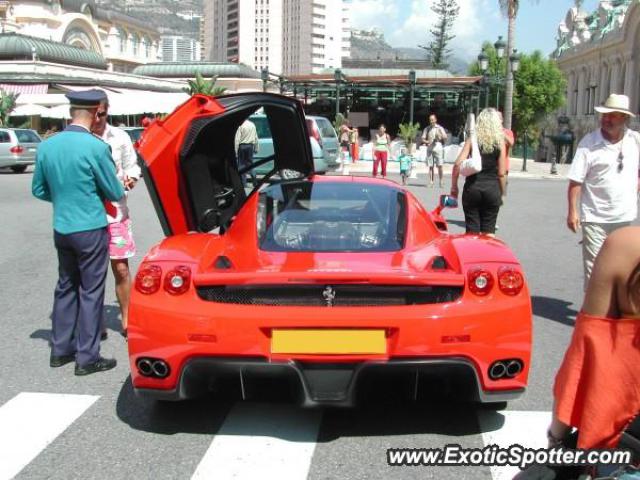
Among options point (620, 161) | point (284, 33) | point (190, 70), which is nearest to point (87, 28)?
point (190, 70)

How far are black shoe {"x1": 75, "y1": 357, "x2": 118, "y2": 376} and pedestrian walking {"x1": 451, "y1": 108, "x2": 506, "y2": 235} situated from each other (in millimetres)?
3752

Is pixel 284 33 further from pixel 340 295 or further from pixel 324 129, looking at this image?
pixel 340 295

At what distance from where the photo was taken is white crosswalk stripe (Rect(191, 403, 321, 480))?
3473 millimetres

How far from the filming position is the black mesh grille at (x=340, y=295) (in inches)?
146

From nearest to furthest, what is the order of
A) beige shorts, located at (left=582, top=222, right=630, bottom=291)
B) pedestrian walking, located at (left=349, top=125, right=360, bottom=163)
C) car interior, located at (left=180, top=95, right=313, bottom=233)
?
car interior, located at (left=180, top=95, right=313, bottom=233) → beige shorts, located at (left=582, top=222, right=630, bottom=291) → pedestrian walking, located at (left=349, top=125, right=360, bottom=163)

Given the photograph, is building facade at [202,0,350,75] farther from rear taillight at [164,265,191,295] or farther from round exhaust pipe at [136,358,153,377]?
round exhaust pipe at [136,358,153,377]

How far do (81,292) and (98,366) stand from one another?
500 mm

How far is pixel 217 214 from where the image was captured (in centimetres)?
607

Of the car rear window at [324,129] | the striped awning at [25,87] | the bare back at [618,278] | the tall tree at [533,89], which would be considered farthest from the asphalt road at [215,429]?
the tall tree at [533,89]

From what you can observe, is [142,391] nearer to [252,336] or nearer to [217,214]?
[252,336]

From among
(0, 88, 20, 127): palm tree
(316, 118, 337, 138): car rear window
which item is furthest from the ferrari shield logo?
(0, 88, 20, 127): palm tree

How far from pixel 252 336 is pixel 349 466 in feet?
2.48

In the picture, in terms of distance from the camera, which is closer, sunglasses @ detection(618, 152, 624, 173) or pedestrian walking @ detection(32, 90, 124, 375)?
pedestrian walking @ detection(32, 90, 124, 375)

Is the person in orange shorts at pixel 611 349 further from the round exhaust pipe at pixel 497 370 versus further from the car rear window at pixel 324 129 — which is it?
the car rear window at pixel 324 129
